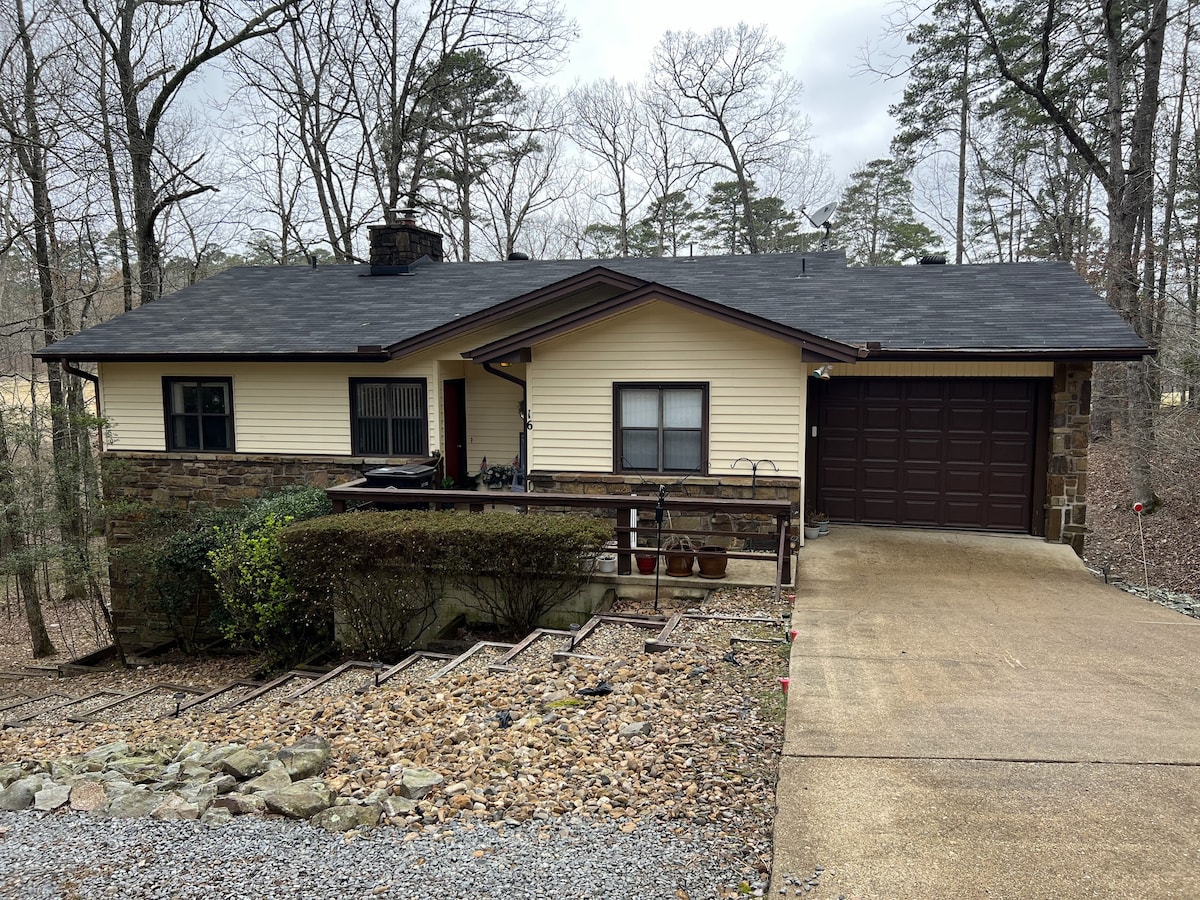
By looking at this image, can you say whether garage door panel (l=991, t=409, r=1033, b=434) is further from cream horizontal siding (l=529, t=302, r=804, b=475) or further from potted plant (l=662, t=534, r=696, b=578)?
potted plant (l=662, t=534, r=696, b=578)

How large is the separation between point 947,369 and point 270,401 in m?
9.63

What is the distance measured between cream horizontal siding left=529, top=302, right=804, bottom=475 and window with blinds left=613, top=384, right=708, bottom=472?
0.12 meters

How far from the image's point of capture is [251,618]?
28.8ft

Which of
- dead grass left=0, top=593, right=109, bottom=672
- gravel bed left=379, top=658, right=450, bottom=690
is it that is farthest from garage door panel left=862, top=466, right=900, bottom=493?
dead grass left=0, top=593, right=109, bottom=672

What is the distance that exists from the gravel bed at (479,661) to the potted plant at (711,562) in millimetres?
2249

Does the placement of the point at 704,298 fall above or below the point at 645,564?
above

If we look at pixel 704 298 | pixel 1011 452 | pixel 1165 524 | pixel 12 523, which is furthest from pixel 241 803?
pixel 1165 524

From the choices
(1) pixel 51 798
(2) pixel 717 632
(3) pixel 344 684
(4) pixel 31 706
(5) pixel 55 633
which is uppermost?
(2) pixel 717 632

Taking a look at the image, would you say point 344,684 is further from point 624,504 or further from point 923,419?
point 923,419

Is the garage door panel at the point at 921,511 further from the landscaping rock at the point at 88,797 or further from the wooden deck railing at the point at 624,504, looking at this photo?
the landscaping rock at the point at 88,797

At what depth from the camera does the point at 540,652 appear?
6566 mm

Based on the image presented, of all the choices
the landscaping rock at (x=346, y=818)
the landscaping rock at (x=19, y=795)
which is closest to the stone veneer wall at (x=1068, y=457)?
the landscaping rock at (x=346, y=818)

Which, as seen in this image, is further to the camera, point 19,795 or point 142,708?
point 142,708

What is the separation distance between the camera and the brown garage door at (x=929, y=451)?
10273mm
